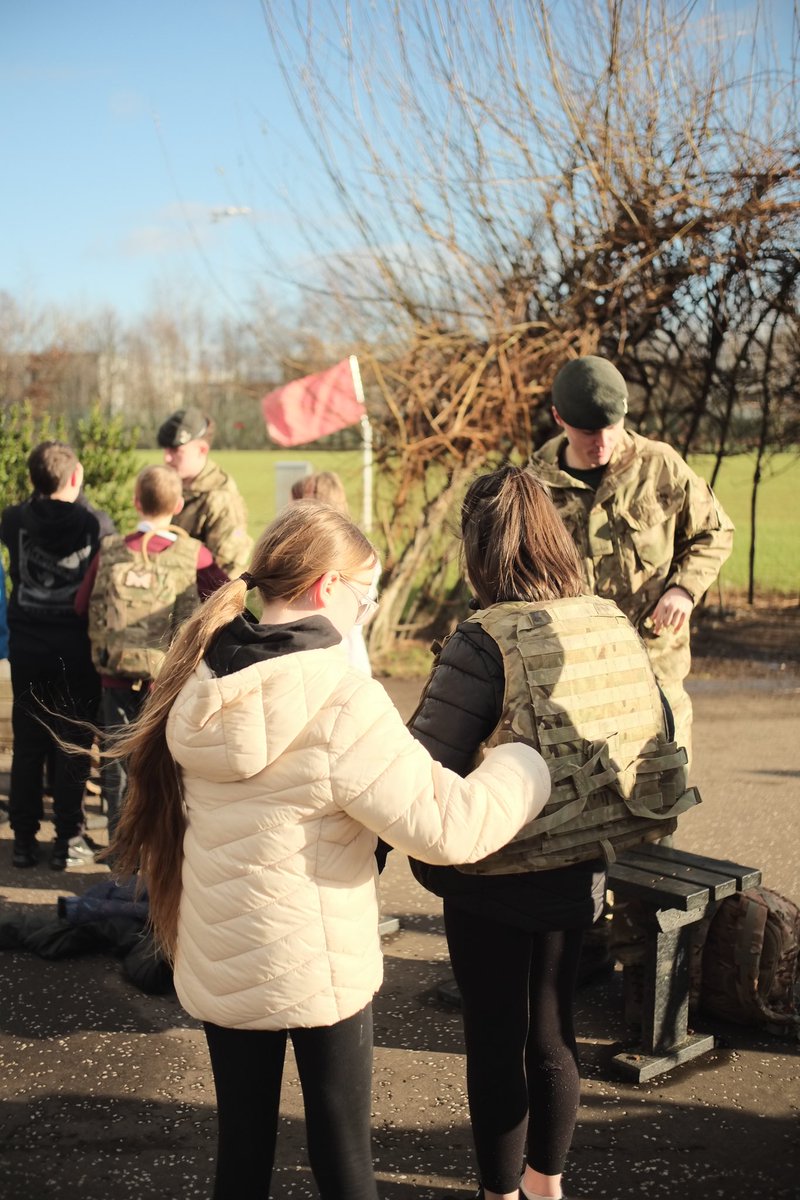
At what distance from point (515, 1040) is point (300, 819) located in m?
0.80

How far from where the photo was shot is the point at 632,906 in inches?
153

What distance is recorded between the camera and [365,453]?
10664mm

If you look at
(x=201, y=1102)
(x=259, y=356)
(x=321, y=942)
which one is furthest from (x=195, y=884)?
(x=259, y=356)

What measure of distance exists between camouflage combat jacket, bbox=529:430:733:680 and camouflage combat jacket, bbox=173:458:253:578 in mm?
2195

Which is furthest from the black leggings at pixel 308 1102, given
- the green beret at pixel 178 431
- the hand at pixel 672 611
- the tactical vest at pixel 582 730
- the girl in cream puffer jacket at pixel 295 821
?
the green beret at pixel 178 431

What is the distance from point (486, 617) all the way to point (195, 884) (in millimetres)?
814

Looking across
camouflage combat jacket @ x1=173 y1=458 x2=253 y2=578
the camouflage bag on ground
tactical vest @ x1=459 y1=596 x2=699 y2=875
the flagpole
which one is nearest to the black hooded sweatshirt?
camouflage combat jacket @ x1=173 y1=458 x2=253 y2=578

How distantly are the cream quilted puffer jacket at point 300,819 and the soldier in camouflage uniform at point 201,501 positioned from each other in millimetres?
3807

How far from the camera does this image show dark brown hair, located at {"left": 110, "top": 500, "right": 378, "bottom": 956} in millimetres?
2416

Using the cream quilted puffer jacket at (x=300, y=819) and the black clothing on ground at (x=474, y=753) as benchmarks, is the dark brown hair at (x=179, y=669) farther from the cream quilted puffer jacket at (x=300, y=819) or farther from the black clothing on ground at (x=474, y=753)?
the black clothing on ground at (x=474, y=753)

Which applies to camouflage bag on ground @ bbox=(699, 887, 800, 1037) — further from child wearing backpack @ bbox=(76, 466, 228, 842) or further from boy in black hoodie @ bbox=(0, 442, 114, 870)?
boy in black hoodie @ bbox=(0, 442, 114, 870)

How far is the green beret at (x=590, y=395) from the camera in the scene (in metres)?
4.11

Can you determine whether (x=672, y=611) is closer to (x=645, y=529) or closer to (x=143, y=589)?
(x=645, y=529)

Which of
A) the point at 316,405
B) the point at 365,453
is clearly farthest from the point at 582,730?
the point at 316,405
